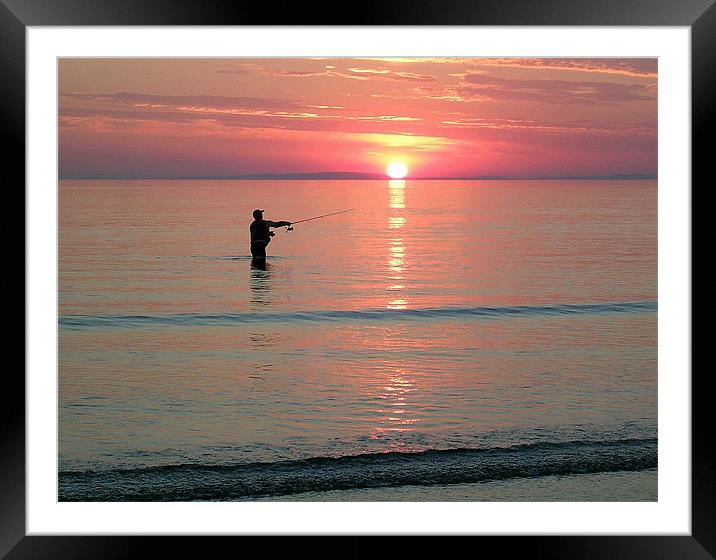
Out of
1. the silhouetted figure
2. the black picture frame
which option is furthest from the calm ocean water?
the black picture frame

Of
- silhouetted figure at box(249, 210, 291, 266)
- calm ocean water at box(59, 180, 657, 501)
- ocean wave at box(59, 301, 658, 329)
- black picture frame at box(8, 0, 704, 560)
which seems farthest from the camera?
silhouetted figure at box(249, 210, 291, 266)

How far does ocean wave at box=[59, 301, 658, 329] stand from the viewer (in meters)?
9.84

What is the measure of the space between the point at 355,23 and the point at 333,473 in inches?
86.0

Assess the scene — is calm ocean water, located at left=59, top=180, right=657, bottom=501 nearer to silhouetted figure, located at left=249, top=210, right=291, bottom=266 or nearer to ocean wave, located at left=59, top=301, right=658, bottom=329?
ocean wave, located at left=59, top=301, right=658, bottom=329

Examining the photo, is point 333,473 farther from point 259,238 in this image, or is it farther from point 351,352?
point 259,238

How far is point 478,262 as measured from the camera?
14328 millimetres

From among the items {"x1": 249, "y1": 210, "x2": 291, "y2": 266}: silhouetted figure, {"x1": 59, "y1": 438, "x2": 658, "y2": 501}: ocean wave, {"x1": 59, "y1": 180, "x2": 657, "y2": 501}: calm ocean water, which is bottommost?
{"x1": 59, "y1": 438, "x2": 658, "y2": 501}: ocean wave

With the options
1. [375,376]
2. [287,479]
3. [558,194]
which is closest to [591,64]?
[558,194]

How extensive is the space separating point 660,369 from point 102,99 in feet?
75.5

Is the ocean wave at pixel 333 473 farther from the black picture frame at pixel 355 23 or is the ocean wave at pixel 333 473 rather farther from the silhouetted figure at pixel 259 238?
the silhouetted figure at pixel 259 238

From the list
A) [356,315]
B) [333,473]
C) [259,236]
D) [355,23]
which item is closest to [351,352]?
[356,315]

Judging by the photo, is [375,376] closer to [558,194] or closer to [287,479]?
[287,479]

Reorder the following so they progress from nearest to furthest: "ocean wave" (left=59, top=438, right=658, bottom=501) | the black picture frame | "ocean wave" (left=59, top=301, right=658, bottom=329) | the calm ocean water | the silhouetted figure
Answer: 1. the black picture frame
2. "ocean wave" (left=59, top=438, right=658, bottom=501)
3. the calm ocean water
4. "ocean wave" (left=59, top=301, right=658, bottom=329)
5. the silhouetted figure

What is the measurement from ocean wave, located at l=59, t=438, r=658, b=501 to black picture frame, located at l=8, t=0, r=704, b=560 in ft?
4.38
